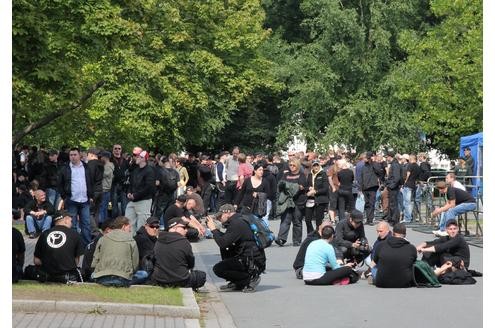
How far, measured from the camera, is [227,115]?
52562 mm

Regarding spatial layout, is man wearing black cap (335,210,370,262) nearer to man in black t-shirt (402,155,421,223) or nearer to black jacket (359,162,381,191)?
black jacket (359,162,381,191)

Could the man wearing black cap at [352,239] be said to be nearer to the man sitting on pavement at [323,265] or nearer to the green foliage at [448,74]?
the man sitting on pavement at [323,265]

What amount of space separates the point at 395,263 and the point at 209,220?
2.93 meters

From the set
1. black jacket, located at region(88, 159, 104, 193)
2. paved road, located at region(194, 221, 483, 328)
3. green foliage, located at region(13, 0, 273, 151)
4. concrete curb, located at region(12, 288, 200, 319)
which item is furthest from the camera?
black jacket, located at region(88, 159, 104, 193)

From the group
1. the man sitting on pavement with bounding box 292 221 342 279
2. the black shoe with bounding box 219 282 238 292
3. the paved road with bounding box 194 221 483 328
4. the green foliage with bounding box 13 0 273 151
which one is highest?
the green foliage with bounding box 13 0 273 151

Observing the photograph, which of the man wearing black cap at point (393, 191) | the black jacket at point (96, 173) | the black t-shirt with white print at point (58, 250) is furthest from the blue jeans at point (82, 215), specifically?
the man wearing black cap at point (393, 191)

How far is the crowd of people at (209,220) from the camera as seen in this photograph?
16062 millimetres

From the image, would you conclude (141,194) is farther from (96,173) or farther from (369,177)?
(369,177)

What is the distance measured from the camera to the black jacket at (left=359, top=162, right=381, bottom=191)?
31.9 meters

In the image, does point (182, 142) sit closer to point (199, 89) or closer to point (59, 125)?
point (199, 89)

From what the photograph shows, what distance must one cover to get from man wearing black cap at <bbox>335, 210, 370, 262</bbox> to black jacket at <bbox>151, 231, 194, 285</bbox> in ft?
13.2

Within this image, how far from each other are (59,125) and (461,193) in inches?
414

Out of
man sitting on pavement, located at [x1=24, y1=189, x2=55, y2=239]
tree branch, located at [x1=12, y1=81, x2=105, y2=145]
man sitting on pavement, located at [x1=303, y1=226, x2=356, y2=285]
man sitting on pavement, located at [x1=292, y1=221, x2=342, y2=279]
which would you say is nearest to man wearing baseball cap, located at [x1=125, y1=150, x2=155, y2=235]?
tree branch, located at [x1=12, y1=81, x2=105, y2=145]
